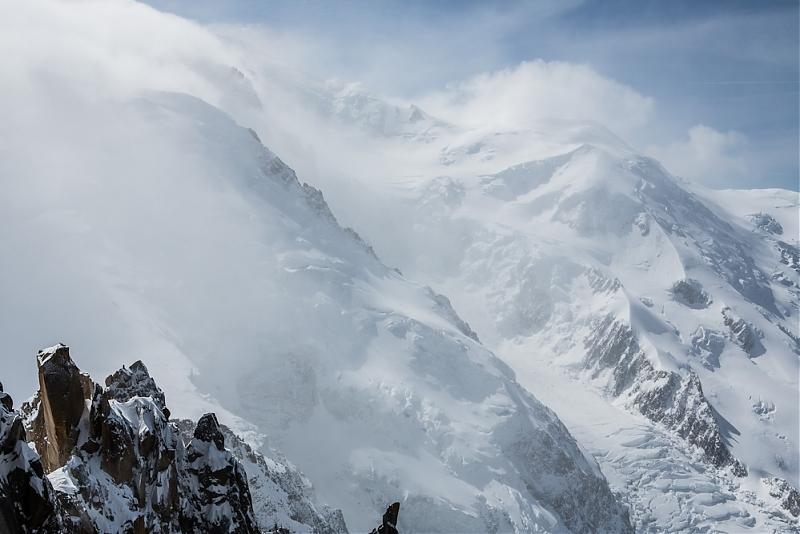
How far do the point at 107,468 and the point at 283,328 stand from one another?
11465 cm

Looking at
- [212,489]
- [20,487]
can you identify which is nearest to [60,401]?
[20,487]

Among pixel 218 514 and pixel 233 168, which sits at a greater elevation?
pixel 233 168

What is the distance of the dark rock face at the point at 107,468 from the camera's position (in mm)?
24031

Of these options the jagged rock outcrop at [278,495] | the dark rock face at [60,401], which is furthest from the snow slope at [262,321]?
the dark rock face at [60,401]

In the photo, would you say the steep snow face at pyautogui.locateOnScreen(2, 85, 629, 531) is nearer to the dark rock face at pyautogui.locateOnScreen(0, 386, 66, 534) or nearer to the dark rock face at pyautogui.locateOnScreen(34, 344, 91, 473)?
the dark rock face at pyautogui.locateOnScreen(34, 344, 91, 473)

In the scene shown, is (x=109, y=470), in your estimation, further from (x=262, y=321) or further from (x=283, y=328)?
(x=262, y=321)

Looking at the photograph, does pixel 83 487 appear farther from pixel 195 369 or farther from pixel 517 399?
pixel 517 399

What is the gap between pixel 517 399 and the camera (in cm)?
15925

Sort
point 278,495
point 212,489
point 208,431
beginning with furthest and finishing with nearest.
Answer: point 278,495
point 208,431
point 212,489

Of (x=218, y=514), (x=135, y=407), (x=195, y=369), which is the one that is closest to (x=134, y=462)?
(x=135, y=407)

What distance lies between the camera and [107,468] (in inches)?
1198

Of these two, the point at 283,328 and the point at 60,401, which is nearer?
the point at 60,401

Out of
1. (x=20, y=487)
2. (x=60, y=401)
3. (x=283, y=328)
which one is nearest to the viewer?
(x=20, y=487)

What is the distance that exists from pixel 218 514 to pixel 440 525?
90.2 m
